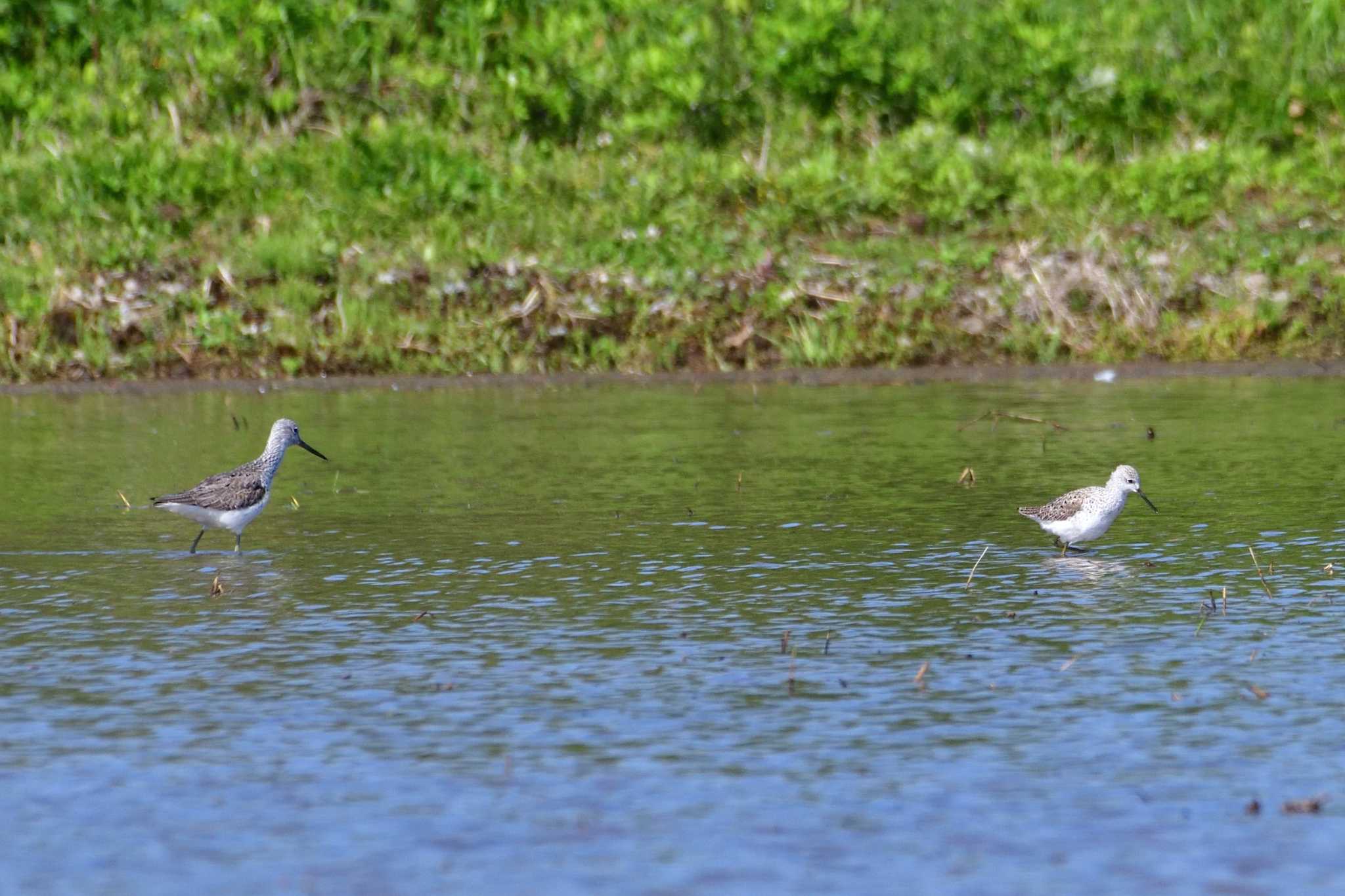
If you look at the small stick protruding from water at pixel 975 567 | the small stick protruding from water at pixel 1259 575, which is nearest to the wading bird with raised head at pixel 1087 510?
the small stick protruding from water at pixel 975 567

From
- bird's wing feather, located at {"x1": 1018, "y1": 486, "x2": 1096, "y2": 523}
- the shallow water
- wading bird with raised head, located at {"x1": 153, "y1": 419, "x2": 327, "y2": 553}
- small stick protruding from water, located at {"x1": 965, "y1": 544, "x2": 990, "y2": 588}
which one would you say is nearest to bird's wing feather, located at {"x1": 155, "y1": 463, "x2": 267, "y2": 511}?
wading bird with raised head, located at {"x1": 153, "y1": 419, "x2": 327, "y2": 553}

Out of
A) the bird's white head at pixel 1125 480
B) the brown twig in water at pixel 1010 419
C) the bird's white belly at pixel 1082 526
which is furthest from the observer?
the brown twig in water at pixel 1010 419

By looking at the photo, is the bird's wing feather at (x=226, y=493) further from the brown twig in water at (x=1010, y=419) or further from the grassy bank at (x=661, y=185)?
the grassy bank at (x=661, y=185)

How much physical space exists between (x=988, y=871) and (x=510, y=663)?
3.34 meters

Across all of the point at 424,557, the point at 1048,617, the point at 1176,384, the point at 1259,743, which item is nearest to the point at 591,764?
the point at 1259,743

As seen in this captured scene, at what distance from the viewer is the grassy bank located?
21297mm

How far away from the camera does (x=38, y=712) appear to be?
8.15 m

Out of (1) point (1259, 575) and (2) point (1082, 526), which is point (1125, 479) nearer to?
(2) point (1082, 526)

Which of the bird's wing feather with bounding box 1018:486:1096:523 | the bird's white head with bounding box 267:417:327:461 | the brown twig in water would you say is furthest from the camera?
the brown twig in water

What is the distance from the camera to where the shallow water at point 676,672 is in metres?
6.29

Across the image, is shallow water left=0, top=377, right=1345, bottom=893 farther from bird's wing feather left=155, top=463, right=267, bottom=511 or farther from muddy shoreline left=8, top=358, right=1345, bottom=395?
muddy shoreline left=8, top=358, right=1345, bottom=395

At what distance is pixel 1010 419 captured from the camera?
17547mm

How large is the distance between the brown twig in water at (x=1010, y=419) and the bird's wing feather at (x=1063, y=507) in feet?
17.1

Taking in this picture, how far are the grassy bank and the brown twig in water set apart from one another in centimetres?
358
